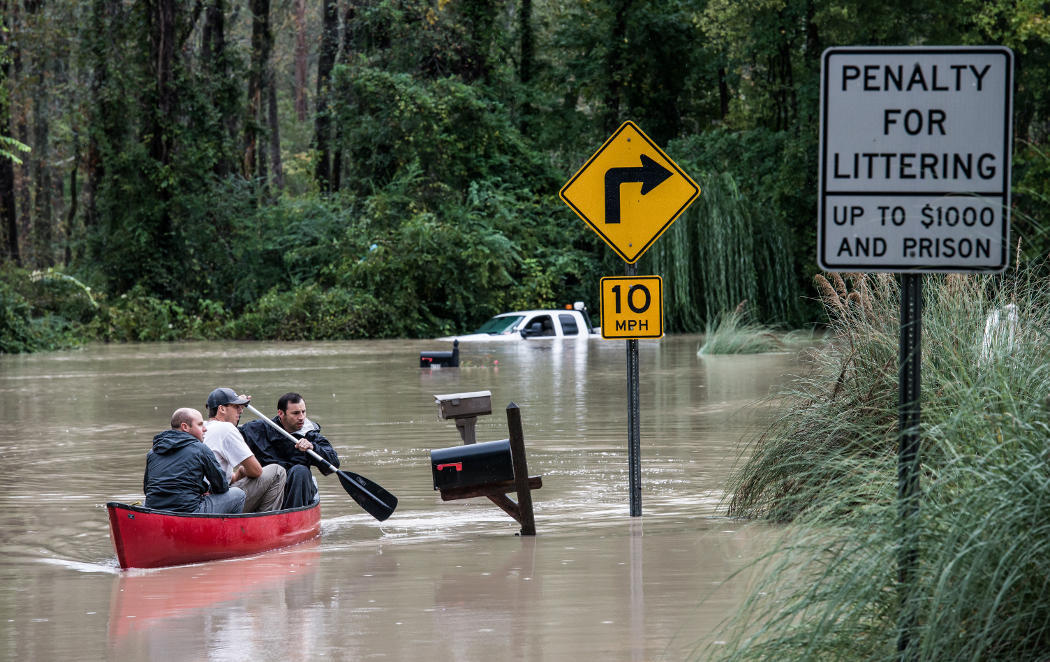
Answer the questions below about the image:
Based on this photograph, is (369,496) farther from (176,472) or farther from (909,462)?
(909,462)

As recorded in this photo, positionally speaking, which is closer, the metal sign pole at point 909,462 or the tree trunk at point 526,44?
the metal sign pole at point 909,462

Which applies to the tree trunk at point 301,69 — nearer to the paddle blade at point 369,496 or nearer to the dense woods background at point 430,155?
→ the dense woods background at point 430,155

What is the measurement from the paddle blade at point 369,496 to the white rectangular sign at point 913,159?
6794 mm

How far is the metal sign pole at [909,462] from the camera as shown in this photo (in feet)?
15.2

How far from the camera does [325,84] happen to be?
54188 millimetres

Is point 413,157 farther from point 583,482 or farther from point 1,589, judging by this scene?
point 1,589

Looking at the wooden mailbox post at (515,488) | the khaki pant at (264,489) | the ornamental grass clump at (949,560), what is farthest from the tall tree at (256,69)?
the ornamental grass clump at (949,560)

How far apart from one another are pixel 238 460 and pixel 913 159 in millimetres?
6910

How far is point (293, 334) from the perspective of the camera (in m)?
41.5

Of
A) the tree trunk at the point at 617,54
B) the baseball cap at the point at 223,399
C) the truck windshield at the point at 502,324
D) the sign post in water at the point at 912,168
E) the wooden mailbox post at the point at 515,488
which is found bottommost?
the truck windshield at the point at 502,324

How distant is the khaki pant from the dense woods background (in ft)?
92.5

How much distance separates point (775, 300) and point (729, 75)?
9936 millimetres

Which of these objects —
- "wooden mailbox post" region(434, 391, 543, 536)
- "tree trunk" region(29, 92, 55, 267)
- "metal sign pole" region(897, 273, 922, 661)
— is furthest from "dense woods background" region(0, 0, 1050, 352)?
"metal sign pole" region(897, 273, 922, 661)

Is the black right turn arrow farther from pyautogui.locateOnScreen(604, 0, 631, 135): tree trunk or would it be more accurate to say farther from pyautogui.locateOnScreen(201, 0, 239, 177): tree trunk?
pyautogui.locateOnScreen(604, 0, 631, 135): tree trunk
